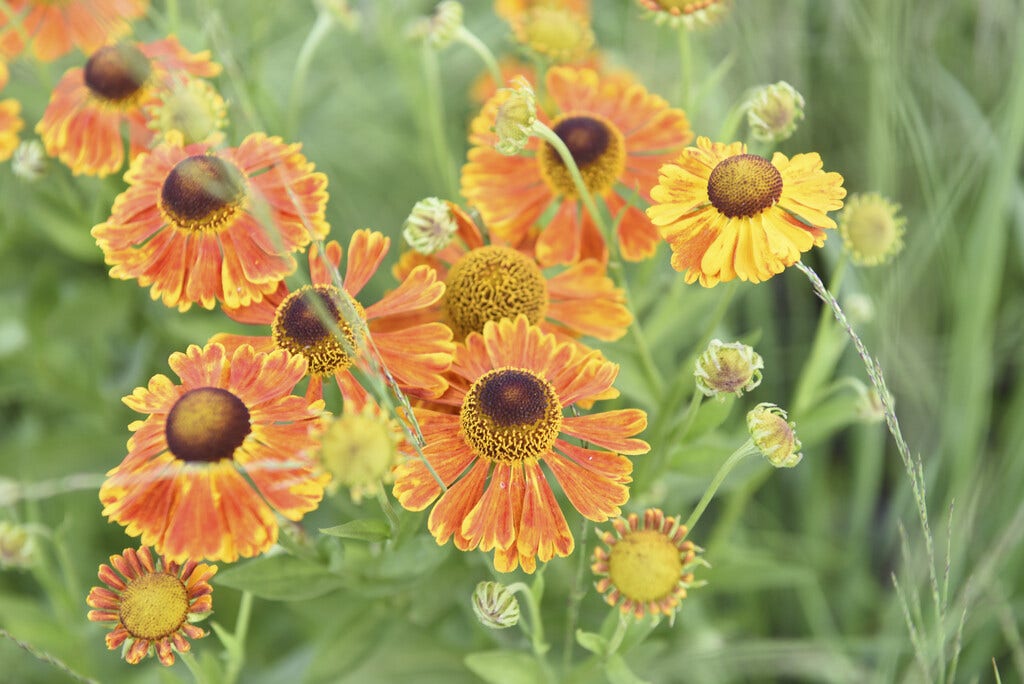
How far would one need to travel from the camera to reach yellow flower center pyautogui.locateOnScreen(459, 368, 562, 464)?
0.66m

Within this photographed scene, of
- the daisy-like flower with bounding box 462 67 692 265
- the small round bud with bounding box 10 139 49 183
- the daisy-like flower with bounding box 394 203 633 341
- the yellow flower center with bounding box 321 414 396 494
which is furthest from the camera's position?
the small round bud with bounding box 10 139 49 183

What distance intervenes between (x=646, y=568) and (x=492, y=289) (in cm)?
25

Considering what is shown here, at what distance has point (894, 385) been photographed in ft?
4.22

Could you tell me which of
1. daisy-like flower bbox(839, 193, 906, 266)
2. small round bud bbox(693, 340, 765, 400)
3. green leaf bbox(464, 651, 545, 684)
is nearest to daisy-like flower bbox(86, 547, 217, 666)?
green leaf bbox(464, 651, 545, 684)

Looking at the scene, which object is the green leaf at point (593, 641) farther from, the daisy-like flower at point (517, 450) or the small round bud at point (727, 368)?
the small round bud at point (727, 368)

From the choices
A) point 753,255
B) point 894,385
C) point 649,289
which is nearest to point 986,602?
point 894,385

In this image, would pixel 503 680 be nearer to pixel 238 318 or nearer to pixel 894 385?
pixel 238 318

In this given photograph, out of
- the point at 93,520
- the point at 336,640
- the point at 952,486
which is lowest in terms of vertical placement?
the point at 93,520

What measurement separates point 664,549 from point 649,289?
1.19 ft

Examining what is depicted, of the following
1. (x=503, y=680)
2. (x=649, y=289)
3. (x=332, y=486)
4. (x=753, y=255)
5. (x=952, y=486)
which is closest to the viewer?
(x=332, y=486)

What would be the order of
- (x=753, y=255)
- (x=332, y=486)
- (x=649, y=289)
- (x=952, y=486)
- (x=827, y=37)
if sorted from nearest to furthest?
(x=332, y=486)
(x=753, y=255)
(x=649, y=289)
(x=952, y=486)
(x=827, y=37)

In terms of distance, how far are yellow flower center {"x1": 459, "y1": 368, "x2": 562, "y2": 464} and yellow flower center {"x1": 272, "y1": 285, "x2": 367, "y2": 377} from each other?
0.10m

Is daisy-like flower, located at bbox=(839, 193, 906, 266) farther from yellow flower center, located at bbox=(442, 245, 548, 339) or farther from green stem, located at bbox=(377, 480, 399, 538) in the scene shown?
green stem, located at bbox=(377, 480, 399, 538)

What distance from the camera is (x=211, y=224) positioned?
753 millimetres
